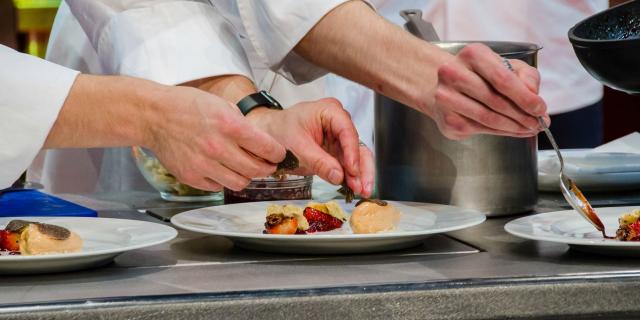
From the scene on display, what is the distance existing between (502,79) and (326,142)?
29cm

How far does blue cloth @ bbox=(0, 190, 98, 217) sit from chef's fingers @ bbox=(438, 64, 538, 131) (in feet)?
1.90

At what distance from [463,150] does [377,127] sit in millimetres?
162

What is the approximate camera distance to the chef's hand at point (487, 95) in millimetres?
1365

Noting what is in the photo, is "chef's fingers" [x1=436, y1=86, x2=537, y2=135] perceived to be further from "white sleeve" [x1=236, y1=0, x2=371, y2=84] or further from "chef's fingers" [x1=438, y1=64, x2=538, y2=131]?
"white sleeve" [x1=236, y1=0, x2=371, y2=84]

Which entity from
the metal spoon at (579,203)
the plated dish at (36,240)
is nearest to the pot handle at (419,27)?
the metal spoon at (579,203)

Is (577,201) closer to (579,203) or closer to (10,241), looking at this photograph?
(579,203)

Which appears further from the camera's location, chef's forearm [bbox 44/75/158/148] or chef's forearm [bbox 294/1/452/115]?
chef's forearm [bbox 294/1/452/115]

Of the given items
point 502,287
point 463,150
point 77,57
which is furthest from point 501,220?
point 77,57

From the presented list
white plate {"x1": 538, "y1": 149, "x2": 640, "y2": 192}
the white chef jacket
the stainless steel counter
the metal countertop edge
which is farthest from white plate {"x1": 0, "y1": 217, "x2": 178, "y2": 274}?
the white chef jacket

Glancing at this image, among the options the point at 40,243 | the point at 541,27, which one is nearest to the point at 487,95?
the point at 40,243

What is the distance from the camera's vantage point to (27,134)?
1.35 m

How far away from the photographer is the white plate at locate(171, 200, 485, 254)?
Result: 1264 mm

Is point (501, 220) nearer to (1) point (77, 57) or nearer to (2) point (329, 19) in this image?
(2) point (329, 19)

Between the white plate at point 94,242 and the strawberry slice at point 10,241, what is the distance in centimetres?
5
